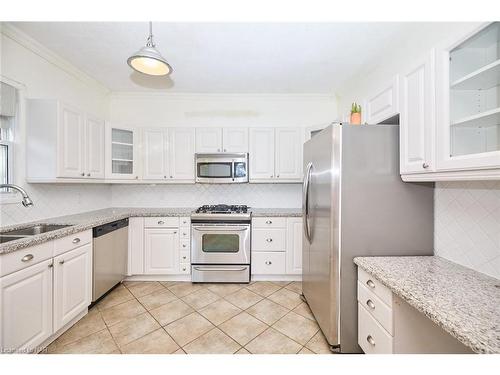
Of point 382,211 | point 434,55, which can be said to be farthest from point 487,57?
point 382,211

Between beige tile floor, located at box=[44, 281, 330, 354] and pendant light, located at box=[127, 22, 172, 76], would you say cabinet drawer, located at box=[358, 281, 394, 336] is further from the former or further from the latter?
pendant light, located at box=[127, 22, 172, 76]

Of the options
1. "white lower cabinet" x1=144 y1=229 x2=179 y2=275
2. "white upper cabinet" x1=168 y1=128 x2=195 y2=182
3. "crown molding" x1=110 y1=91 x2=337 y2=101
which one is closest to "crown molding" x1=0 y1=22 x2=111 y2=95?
"crown molding" x1=110 y1=91 x2=337 y2=101

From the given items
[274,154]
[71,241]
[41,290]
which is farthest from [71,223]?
[274,154]

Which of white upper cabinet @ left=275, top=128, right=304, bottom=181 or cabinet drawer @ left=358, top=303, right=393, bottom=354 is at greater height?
white upper cabinet @ left=275, top=128, right=304, bottom=181

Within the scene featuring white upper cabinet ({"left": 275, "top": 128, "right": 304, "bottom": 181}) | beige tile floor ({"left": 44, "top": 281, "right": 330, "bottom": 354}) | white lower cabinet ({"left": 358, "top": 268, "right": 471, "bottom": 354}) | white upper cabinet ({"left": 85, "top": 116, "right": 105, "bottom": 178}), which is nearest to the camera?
white lower cabinet ({"left": 358, "top": 268, "right": 471, "bottom": 354})

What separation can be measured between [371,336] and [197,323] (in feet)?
4.77

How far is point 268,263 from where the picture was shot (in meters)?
2.77

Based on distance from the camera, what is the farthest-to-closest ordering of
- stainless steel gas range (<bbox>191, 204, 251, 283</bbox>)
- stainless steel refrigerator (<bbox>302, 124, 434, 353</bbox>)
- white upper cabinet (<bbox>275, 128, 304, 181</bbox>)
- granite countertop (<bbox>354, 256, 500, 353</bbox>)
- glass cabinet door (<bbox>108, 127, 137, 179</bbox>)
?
white upper cabinet (<bbox>275, 128, 304, 181</bbox>), glass cabinet door (<bbox>108, 127, 137, 179</bbox>), stainless steel gas range (<bbox>191, 204, 251, 283</bbox>), stainless steel refrigerator (<bbox>302, 124, 434, 353</bbox>), granite countertop (<bbox>354, 256, 500, 353</bbox>)

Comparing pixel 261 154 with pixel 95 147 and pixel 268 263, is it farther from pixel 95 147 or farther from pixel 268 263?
pixel 95 147

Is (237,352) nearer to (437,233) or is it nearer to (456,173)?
(437,233)

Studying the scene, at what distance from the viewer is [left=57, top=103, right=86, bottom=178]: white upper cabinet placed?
6.76ft

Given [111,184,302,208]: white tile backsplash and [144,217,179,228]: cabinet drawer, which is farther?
[111,184,302,208]: white tile backsplash

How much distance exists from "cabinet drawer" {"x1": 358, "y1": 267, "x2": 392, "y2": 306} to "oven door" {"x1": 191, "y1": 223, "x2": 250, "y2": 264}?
149 cm

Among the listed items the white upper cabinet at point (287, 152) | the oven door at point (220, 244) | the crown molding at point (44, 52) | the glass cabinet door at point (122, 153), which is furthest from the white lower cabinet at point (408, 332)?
the crown molding at point (44, 52)
